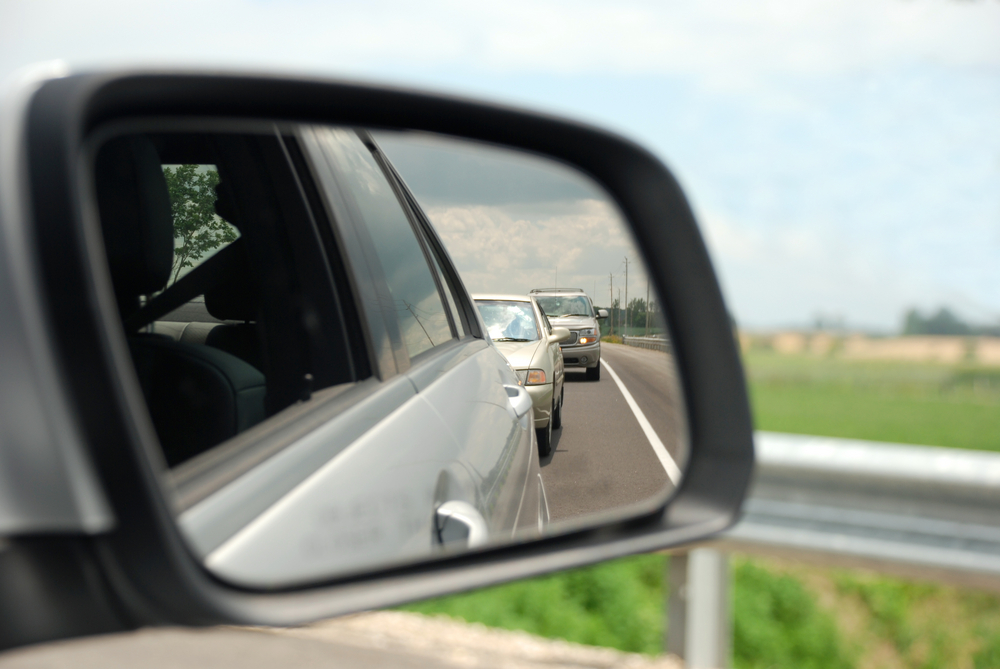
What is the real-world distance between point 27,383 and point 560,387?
205cm

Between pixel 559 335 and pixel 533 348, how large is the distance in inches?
15.4

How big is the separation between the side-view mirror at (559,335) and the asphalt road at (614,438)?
11 cm

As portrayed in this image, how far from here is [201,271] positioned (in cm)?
199

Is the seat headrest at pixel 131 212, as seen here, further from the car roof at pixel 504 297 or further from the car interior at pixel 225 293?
the car roof at pixel 504 297

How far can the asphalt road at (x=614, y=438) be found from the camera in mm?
1924

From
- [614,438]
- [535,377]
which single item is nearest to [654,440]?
[614,438]

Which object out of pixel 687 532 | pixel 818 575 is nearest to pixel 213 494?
pixel 687 532

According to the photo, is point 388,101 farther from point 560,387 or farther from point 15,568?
point 560,387

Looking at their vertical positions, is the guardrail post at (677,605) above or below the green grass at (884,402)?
above

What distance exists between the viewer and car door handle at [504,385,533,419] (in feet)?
9.00

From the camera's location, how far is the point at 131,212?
172cm

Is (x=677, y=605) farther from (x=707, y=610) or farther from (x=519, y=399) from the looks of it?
(x=519, y=399)

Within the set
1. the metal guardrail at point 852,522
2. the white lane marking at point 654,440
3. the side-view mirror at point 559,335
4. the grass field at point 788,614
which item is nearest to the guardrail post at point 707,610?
the metal guardrail at point 852,522

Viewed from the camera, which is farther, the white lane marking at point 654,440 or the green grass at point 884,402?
the green grass at point 884,402
